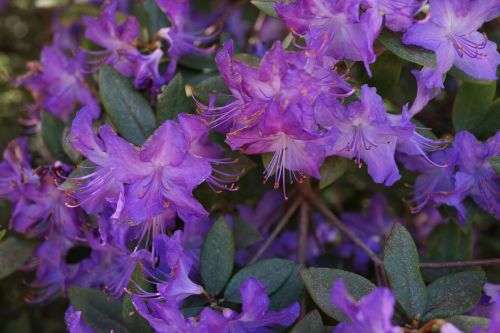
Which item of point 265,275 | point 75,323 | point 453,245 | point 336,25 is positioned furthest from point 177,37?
point 453,245

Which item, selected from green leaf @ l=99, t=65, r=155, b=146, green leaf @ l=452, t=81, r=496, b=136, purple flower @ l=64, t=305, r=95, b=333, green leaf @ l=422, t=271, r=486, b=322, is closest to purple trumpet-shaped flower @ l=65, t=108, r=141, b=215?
green leaf @ l=99, t=65, r=155, b=146

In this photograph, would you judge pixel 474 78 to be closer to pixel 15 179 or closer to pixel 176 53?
pixel 176 53

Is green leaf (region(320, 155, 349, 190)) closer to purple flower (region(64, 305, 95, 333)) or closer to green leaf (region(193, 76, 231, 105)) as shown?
green leaf (region(193, 76, 231, 105))

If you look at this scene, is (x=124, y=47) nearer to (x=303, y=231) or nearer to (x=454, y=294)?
(x=303, y=231)

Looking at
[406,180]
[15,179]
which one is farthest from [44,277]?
[406,180]

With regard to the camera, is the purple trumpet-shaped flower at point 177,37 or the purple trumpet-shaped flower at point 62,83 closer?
the purple trumpet-shaped flower at point 177,37

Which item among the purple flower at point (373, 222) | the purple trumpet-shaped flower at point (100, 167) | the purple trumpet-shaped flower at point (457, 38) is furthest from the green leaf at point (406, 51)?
the purple flower at point (373, 222)

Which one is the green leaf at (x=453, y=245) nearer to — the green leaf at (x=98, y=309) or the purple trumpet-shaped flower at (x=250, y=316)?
the purple trumpet-shaped flower at (x=250, y=316)
